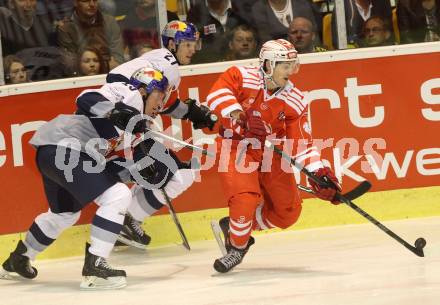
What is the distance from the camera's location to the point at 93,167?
204 inches

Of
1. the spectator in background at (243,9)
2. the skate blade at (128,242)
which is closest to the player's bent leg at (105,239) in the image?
the skate blade at (128,242)

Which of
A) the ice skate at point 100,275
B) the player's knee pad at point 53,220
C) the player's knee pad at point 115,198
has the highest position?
the player's knee pad at point 115,198

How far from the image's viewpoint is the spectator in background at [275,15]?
6.63 metres

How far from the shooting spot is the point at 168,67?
19.3 feet

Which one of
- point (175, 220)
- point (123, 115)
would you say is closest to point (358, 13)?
point (175, 220)

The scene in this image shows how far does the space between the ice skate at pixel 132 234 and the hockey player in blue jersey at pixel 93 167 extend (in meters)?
0.60

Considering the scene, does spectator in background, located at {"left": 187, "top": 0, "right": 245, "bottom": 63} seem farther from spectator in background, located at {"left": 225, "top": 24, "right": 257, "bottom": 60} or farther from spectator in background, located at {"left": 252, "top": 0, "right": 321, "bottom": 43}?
spectator in background, located at {"left": 252, "top": 0, "right": 321, "bottom": 43}

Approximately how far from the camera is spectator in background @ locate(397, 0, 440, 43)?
6.76 metres

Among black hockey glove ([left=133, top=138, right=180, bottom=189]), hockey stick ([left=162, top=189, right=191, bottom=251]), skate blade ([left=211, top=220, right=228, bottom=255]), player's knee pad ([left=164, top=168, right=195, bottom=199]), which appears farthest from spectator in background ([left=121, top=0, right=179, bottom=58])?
skate blade ([left=211, top=220, right=228, bottom=255])

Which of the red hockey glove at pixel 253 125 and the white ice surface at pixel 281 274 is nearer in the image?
the white ice surface at pixel 281 274

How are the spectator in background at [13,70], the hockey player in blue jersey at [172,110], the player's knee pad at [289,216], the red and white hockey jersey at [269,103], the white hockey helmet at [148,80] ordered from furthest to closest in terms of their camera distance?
the spectator in background at [13,70]
the hockey player in blue jersey at [172,110]
the player's knee pad at [289,216]
the red and white hockey jersey at [269,103]
the white hockey helmet at [148,80]

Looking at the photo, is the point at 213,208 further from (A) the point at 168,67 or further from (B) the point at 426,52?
(B) the point at 426,52

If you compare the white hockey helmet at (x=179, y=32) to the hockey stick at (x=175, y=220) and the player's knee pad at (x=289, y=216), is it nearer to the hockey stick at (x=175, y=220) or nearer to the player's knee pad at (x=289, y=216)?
the hockey stick at (x=175, y=220)

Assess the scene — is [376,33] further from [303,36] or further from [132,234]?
[132,234]
